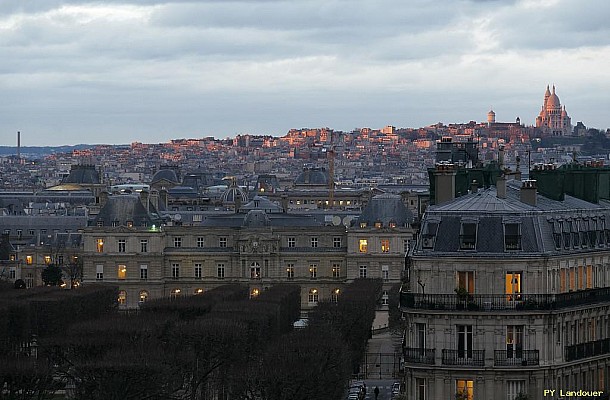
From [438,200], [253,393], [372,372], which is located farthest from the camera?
[372,372]

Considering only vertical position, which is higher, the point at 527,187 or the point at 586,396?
the point at 527,187

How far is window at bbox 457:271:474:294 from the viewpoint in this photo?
5722 cm

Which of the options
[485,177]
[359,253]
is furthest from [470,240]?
[359,253]

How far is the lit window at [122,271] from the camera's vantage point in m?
138

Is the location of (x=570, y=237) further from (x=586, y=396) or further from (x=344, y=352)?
(x=344, y=352)

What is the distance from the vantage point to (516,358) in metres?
56.6

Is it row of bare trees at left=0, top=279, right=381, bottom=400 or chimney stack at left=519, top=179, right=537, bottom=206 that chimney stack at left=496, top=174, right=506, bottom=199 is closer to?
chimney stack at left=519, top=179, right=537, bottom=206

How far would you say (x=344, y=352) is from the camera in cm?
7762

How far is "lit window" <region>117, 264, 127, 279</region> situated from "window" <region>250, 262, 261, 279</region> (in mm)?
8540

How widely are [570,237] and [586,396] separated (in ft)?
15.4

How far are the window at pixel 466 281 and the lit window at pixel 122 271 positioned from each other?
82.0 m

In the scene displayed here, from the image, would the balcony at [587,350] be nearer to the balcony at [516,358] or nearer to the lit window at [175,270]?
the balcony at [516,358]

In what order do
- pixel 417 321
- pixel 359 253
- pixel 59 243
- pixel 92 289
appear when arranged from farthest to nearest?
pixel 59 243, pixel 359 253, pixel 92 289, pixel 417 321

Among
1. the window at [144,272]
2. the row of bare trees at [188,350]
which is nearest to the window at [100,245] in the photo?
the window at [144,272]
